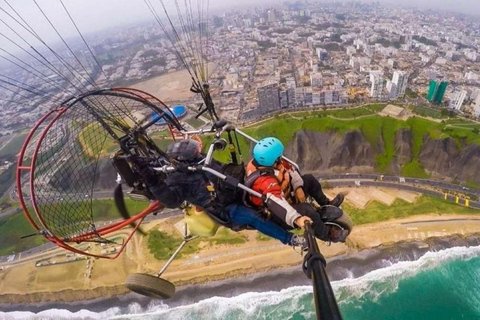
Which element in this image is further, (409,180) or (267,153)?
(409,180)

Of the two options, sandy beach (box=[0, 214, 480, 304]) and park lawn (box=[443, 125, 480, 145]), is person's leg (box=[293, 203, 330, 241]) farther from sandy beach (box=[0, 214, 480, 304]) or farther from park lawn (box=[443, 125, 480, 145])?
park lawn (box=[443, 125, 480, 145])

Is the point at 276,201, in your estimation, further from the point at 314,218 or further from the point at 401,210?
the point at 401,210

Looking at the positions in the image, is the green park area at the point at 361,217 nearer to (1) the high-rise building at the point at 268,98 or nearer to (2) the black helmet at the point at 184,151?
(2) the black helmet at the point at 184,151

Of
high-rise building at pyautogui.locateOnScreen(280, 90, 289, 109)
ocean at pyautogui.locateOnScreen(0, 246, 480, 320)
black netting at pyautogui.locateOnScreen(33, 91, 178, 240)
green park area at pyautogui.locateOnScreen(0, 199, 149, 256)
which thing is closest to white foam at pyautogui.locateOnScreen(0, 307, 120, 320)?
ocean at pyautogui.locateOnScreen(0, 246, 480, 320)

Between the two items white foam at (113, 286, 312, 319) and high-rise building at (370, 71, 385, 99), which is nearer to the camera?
white foam at (113, 286, 312, 319)

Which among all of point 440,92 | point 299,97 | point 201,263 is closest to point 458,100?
point 440,92
